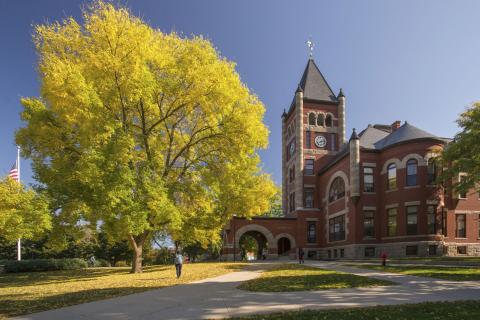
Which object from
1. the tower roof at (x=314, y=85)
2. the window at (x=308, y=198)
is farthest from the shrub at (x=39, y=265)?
the tower roof at (x=314, y=85)

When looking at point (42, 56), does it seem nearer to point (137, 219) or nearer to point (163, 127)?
point (163, 127)

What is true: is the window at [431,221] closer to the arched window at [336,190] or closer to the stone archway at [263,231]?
the arched window at [336,190]

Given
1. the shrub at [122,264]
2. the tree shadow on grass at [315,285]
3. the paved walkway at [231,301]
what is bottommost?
the shrub at [122,264]

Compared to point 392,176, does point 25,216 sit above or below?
below

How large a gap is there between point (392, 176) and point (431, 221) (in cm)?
500

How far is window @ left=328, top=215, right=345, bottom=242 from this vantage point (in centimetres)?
3909

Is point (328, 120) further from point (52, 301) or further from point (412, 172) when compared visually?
point (52, 301)

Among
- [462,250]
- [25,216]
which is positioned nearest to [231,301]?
[25,216]

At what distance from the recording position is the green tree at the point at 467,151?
25.7 meters

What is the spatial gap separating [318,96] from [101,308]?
139 ft

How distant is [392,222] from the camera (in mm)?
34344

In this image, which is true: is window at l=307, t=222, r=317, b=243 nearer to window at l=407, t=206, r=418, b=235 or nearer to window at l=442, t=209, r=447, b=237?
window at l=407, t=206, r=418, b=235

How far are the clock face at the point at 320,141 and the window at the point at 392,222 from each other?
1427 cm

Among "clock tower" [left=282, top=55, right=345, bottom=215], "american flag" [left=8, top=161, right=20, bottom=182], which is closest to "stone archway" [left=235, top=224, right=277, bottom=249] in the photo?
"clock tower" [left=282, top=55, right=345, bottom=215]
